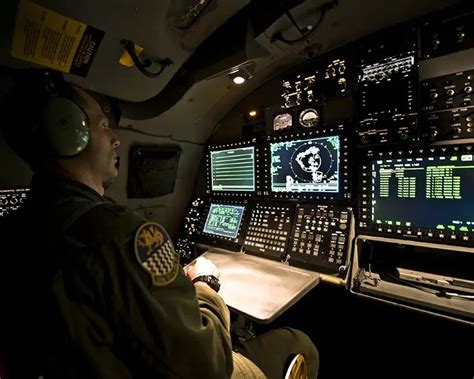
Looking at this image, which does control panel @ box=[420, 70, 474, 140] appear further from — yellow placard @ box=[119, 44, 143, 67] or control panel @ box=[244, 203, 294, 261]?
yellow placard @ box=[119, 44, 143, 67]

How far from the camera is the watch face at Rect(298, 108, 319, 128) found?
1.57 m

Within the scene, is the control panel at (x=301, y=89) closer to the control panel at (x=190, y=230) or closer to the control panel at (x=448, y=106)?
the control panel at (x=448, y=106)

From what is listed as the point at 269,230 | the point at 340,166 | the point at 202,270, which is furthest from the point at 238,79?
the point at 202,270

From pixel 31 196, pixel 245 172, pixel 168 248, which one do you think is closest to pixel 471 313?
pixel 168 248

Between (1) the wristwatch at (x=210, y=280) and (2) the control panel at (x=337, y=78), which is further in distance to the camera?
(2) the control panel at (x=337, y=78)

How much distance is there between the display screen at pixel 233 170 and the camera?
177 centimetres

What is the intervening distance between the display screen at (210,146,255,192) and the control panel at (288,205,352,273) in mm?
437

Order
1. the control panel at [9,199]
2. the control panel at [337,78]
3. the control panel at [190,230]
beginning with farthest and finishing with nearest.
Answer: the control panel at [190,230]
the control panel at [337,78]
the control panel at [9,199]

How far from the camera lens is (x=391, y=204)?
1.26 meters

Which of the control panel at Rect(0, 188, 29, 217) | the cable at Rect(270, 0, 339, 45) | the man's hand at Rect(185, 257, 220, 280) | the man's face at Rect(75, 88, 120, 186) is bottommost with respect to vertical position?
the man's hand at Rect(185, 257, 220, 280)

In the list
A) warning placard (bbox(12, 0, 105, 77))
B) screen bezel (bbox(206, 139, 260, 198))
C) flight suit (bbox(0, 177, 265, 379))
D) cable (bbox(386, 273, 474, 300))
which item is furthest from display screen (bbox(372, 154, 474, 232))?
warning placard (bbox(12, 0, 105, 77))

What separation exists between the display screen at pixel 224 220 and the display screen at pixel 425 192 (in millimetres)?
788

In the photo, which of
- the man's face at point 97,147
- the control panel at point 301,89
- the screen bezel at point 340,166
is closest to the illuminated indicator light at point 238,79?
the control panel at point 301,89

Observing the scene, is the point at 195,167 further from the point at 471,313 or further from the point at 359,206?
the point at 471,313
